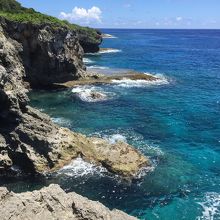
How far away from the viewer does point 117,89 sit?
80.7m

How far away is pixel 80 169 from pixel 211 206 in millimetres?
13190

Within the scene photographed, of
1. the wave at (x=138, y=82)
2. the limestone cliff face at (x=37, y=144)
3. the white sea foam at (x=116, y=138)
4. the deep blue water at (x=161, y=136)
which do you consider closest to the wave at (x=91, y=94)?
the deep blue water at (x=161, y=136)

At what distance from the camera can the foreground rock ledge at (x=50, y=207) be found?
17.7 metres

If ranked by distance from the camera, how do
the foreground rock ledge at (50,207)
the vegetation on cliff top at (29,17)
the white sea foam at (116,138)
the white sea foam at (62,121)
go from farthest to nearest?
1. the vegetation on cliff top at (29,17)
2. the white sea foam at (62,121)
3. the white sea foam at (116,138)
4. the foreground rock ledge at (50,207)

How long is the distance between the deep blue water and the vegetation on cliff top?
15085mm

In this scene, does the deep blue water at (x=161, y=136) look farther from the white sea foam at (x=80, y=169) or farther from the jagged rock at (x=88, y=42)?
the jagged rock at (x=88, y=42)

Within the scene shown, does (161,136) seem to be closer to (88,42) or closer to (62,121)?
(62,121)

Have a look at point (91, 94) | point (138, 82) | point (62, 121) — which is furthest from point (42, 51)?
point (62, 121)

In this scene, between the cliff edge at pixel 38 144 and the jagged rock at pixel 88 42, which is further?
the jagged rock at pixel 88 42

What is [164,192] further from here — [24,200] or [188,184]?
[24,200]

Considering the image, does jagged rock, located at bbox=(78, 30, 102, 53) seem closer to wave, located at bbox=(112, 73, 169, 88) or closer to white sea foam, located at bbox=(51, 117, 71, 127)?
wave, located at bbox=(112, 73, 169, 88)

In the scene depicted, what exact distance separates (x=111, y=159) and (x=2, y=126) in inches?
462

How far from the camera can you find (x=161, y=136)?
51500 millimetres

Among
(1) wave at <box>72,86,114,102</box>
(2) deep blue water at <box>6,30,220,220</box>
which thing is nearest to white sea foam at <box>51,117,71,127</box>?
(2) deep blue water at <box>6,30,220,220</box>
